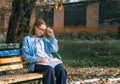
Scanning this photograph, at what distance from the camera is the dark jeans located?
668 cm

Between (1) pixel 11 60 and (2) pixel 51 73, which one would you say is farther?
(1) pixel 11 60

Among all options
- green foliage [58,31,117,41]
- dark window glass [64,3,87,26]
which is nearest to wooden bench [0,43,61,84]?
green foliage [58,31,117,41]

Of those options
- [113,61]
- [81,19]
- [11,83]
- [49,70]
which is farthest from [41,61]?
[81,19]

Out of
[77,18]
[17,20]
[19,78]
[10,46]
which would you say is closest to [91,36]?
[77,18]

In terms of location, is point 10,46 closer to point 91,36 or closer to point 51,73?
point 51,73

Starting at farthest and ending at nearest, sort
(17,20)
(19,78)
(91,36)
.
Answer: (91,36) < (17,20) < (19,78)

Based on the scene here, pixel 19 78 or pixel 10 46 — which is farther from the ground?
pixel 10 46

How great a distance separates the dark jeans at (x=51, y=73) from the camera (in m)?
6.68

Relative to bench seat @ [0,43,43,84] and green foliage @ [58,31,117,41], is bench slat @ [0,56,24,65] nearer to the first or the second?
bench seat @ [0,43,43,84]

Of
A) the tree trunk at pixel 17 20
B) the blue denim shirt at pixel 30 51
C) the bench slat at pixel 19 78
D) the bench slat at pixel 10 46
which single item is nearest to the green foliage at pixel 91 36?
the tree trunk at pixel 17 20

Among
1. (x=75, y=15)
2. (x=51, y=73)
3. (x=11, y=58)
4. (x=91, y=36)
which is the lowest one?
(x=91, y=36)

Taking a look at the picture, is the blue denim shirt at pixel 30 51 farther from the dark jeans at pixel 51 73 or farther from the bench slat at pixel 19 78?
the bench slat at pixel 19 78

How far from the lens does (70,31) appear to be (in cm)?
4075

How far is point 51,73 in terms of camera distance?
21.9 ft
